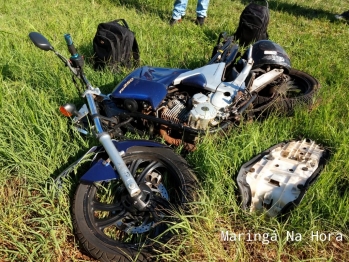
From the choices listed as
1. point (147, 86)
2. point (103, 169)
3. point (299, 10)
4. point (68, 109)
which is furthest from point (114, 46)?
point (299, 10)

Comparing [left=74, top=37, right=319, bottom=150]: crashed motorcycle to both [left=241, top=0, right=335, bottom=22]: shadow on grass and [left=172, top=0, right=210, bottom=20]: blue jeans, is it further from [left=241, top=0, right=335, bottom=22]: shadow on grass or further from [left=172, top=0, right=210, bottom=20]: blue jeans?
[left=241, top=0, right=335, bottom=22]: shadow on grass

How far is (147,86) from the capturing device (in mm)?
2725

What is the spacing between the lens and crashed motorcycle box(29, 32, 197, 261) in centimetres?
211

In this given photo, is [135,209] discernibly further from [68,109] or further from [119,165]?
[68,109]

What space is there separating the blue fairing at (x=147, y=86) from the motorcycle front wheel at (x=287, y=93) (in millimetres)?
787

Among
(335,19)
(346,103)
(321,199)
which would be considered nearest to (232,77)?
(346,103)

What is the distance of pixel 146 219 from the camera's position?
2268 mm

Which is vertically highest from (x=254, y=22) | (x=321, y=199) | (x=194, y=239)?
(x=254, y=22)

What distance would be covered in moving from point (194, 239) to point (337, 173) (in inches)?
43.9

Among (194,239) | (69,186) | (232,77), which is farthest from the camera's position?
(232,77)

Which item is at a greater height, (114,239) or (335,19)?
(335,19)

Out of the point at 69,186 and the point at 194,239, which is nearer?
the point at 194,239

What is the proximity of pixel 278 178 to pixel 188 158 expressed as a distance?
26.1 inches

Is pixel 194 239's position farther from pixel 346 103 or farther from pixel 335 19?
pixel 335 19
